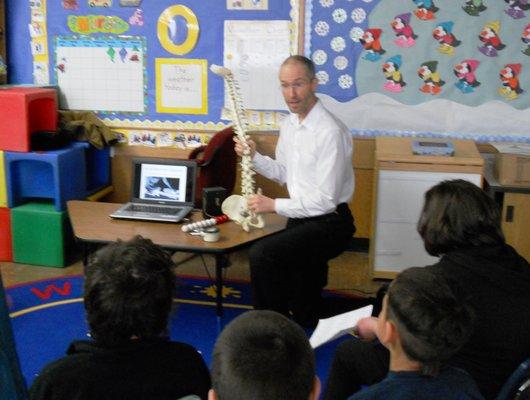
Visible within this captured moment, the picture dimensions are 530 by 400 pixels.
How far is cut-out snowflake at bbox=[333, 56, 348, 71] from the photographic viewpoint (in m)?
4.35

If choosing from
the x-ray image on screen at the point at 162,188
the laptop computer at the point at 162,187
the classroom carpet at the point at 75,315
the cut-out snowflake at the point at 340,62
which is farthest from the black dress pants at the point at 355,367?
the cut-out snowflake at the point at 340,62

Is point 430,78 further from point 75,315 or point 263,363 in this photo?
point 263,363

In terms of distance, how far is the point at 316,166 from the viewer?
10.4 feet

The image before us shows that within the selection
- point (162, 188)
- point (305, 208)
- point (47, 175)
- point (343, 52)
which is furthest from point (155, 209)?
point (343, 52)

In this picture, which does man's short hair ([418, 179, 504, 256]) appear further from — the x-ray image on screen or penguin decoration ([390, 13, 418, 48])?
penguin decoration ([390, 13, 418, 48])

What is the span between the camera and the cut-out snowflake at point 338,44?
4.32 meters

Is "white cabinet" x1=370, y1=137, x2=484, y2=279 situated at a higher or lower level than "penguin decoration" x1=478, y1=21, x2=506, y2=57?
lower

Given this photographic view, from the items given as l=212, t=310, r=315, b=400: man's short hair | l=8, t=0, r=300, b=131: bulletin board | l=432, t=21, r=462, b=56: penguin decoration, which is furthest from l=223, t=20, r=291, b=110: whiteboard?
l=212, t=310, r=315, b=400: man's short hair

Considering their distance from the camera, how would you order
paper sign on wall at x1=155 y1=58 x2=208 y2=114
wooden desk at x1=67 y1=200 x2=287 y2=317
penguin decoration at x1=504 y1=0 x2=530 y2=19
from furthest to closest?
paper sign on wall at x1=155 y1=58 x2=208 y2=114, penguin decoration at x1=504 y1=0 x2=530 y2=19, wooden desk at x1=67 y1=200 x2=287 y2=317

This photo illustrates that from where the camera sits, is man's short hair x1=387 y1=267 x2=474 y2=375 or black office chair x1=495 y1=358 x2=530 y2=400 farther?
black office chair x1=495 y1=358 x2=530 y2=400

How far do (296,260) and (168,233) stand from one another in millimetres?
651

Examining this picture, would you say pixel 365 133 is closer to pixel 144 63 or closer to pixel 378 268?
pixel 378 268

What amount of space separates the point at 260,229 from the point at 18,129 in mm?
2135

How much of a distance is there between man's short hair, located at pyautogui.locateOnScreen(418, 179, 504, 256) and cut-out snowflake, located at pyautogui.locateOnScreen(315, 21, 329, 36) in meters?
2.60
